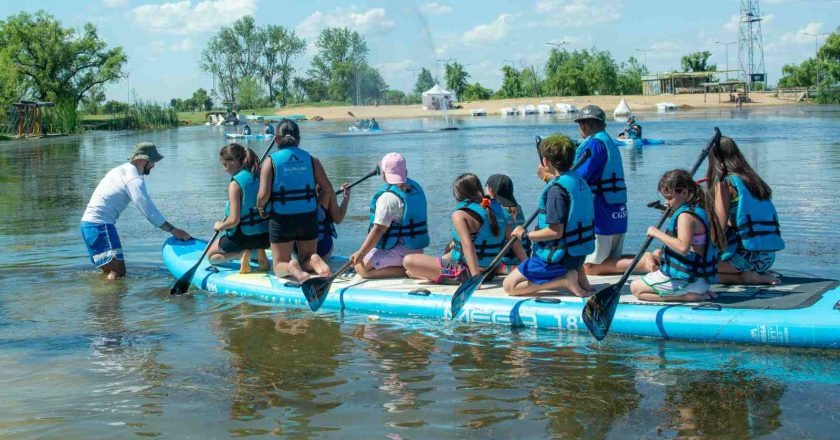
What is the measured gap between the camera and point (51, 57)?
232ft

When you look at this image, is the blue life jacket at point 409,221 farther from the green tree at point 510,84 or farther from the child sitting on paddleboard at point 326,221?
the green tree at point 510,84

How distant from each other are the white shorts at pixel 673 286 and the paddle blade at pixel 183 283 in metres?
4.74

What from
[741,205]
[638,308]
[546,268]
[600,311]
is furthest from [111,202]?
[741,205]

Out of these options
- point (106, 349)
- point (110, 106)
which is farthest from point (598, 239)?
point (110, 106)

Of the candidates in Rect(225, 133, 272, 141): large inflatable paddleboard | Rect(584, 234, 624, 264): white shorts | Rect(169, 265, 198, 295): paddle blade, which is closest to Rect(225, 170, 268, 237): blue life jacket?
Rect(169, 265, 198, 295): paddle blade

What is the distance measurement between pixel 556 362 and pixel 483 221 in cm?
152

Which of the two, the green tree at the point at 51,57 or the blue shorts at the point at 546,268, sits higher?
the green tree at the point at 51,57

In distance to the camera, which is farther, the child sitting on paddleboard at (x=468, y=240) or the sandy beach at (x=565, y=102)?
the sandy beach at (x=565, y=102)

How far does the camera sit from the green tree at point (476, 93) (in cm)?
10769

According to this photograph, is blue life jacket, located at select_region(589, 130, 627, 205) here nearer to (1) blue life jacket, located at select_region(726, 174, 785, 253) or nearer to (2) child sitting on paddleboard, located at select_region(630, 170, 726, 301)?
(2) child sitting on paddleboard, located at select_region(630, 170, 726, 301)

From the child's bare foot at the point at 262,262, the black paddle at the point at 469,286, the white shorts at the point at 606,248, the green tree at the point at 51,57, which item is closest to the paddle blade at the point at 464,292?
the black paddle at the point at 469,286

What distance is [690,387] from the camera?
5.81m

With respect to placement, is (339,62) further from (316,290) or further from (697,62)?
(316,290)

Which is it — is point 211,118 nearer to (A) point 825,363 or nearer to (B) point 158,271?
(B) point 158,271
